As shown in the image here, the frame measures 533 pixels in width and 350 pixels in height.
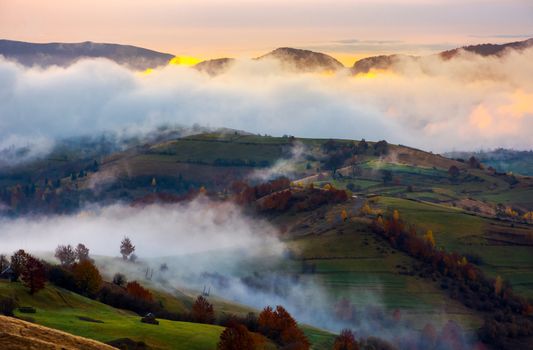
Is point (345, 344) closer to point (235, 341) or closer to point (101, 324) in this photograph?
point (235, 341)

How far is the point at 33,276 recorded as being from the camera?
151625 millimetres

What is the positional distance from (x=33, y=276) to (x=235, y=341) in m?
43.6

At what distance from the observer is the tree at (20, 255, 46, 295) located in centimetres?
15100

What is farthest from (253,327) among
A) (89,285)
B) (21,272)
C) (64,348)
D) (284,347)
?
(64,348)

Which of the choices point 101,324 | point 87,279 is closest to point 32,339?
point 101,324

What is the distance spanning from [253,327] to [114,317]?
40147 millimetres

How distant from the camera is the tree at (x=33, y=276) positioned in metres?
151

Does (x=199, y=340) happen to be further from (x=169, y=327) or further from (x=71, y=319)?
(x=71, y=319)

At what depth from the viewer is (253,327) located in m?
176

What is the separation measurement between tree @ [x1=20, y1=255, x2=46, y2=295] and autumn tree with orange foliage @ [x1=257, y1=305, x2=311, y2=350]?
156ft

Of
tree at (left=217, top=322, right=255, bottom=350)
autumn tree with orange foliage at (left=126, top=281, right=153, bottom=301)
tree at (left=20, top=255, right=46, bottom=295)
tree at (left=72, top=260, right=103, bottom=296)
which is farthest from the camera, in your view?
autumn tree with orange foliage at (left=126, top=281, right=153, bottom=301)

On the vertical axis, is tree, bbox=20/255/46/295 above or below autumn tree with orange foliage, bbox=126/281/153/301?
above

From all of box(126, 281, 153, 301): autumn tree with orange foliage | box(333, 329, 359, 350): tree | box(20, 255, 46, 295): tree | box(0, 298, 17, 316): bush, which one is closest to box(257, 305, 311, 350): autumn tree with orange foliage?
box(333, 329, 359, 350): tree

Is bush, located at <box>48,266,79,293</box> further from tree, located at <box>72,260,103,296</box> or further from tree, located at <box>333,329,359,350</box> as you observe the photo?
tree, located at <box>333,329,359,350</box>
